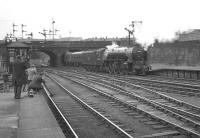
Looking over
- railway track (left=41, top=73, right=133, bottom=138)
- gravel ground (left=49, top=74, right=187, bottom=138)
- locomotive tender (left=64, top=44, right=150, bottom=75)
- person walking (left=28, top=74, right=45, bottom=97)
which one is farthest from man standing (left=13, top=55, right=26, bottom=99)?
locomotive tender (left=64, top=44, right=150, bottom=75)

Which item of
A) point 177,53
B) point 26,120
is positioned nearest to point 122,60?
point 177,53

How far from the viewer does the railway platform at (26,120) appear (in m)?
8.12

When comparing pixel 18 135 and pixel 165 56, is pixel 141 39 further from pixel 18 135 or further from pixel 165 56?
pixel 18 135

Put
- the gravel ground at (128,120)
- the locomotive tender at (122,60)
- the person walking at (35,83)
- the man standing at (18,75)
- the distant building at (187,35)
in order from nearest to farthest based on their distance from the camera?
the gravel ground at (128,120), the man standing at (18,75), the person walking at (35,83), the locomotive tender at (122,60), the distant building at (187,35)

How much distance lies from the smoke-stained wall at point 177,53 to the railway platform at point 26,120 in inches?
968

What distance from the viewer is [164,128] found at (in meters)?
8.97

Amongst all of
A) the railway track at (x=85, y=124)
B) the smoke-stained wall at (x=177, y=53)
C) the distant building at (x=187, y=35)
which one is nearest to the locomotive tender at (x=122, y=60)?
the smoke-stained wall at (x=177, y=53)

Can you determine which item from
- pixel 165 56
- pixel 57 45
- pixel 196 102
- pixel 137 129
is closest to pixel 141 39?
pixel 165 56

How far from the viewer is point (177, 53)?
41.6 metres

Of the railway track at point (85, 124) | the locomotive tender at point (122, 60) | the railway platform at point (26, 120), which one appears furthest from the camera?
the locomotive tender at point (122, 60)

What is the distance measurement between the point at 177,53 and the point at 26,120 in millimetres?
33854

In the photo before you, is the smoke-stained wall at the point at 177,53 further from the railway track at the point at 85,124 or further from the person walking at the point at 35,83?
the railway track at the point at 85,124

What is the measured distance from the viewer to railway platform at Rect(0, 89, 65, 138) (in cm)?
812

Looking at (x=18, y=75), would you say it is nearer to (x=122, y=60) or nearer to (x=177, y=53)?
(x=122, y=60)
